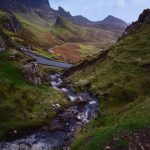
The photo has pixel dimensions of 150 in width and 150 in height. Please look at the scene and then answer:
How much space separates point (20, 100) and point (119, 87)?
26.3 m

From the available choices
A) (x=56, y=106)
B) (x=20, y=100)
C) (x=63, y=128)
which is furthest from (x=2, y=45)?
(x=63, y=128)

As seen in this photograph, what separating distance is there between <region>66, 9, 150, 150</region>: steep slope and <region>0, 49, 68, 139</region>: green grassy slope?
31.6ft

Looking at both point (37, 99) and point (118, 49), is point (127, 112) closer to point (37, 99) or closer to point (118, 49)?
point (37, 99)

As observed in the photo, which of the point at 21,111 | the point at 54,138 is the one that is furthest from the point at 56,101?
the point at 54,138

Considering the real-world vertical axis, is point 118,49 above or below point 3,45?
above

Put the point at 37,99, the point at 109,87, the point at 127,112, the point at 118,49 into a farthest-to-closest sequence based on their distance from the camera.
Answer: the point at 118,49 < the point at 109,87 < the point at 37,99 < the point at 127,112

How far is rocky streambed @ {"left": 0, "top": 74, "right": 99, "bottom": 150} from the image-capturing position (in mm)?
54750

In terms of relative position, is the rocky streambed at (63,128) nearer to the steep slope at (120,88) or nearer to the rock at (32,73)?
the steep slope at (120,88)

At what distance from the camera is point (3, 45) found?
8812 centimetres

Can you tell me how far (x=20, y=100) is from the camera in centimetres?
6762

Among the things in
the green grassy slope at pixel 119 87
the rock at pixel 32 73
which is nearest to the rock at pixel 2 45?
the rock at pixel 32 73

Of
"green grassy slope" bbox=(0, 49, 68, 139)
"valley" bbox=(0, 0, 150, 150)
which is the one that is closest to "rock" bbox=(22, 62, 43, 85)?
"valley" bbox=(0, 0, 150, 150)

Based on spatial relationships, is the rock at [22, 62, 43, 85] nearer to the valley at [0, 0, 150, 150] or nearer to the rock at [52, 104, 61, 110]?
the valley at [0, 0, 150, 150]

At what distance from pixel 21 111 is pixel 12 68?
57.3 feet
